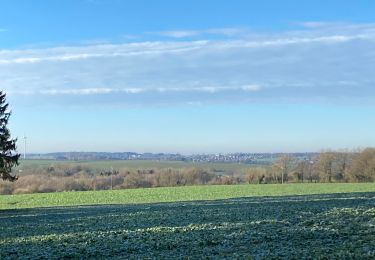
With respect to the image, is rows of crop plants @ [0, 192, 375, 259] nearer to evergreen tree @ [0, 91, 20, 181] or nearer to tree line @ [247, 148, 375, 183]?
evergreen tree @ [0, 91, 20, 181]

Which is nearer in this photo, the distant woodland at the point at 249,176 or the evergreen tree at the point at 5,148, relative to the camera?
the evergreen tree at the point at 5,148

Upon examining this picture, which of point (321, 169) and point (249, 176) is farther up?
point (321, 169)

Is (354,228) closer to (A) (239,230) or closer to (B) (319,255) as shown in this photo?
(A) (239,230)

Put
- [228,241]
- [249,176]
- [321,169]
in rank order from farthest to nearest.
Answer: [249,176] → [321,169] → [228,241]

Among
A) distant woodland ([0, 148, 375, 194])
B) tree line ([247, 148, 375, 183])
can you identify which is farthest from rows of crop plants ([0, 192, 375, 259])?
tree line ([247, 148, 375, 183])

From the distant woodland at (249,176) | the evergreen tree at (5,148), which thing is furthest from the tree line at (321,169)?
the evergreen tree at (5,148)

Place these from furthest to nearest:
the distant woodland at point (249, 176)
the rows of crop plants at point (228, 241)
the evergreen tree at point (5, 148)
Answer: the distant woodland at point (249, 176)
the evergreen tree at point (5, 148)
the rows of crop plants at point (228, 241)

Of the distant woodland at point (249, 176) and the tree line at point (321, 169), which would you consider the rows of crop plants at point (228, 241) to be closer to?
the distant woodland at point (249, 176)

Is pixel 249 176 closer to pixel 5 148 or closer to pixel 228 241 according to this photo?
pixel 5 148

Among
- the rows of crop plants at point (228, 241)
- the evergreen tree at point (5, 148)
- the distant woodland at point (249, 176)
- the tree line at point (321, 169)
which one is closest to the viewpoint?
the rows of crop plants at point (228, 241)

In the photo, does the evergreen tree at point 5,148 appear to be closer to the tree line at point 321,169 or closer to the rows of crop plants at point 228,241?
the rows of crop plants at point 228,241

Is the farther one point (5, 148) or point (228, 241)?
point (5, 148)

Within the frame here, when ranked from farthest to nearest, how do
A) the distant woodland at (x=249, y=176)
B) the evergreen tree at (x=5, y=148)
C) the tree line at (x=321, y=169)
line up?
the tree line at (x=321, y=169) → the distant woodland at (x=249, y=176) → the evergreen tree at (x=5, y=148)

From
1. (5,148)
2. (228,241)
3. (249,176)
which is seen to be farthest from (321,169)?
(228,241)
